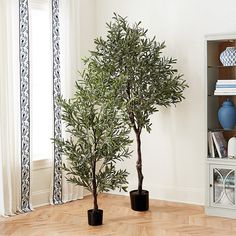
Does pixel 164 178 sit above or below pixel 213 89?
below

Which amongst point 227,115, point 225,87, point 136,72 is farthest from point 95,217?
point 225,87

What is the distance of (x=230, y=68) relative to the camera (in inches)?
227

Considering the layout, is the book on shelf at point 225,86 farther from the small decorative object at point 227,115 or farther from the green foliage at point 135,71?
→ the green foliage at point 135,71

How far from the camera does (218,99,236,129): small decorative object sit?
17.9 ft

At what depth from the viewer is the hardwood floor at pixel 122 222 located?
4.93 meters

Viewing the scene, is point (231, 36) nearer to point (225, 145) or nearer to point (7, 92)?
point (225, 145)

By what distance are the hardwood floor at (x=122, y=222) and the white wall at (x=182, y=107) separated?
1.09 feet

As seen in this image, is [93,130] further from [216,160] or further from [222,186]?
[222,186]

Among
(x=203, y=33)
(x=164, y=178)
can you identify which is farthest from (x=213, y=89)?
(x=164, y=178)

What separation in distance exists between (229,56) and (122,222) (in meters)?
2.10

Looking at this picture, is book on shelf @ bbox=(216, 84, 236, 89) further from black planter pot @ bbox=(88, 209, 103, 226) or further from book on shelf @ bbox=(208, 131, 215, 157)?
black planter pot @ bbox=(88, 209, 103, 226)

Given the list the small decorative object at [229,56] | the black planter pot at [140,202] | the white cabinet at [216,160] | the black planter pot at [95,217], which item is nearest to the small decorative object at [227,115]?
the white cabinet at [216,160]

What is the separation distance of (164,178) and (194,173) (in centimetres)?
42

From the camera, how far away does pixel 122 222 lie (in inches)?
207
